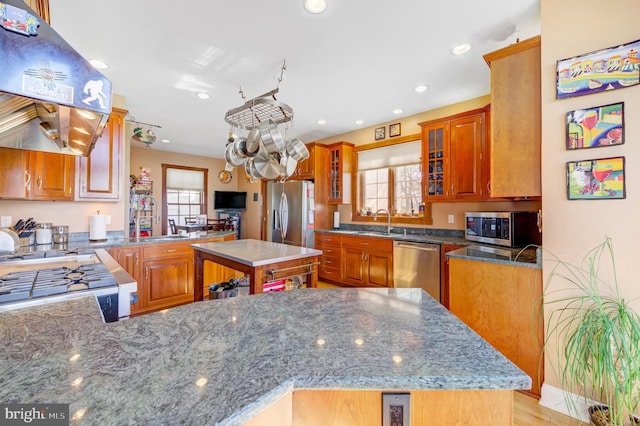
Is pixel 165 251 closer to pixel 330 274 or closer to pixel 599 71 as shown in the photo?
pixel 330 274

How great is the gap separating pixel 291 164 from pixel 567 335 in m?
2.36

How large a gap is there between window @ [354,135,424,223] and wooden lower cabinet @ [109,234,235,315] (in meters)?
2.74

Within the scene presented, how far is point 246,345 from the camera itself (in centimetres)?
70

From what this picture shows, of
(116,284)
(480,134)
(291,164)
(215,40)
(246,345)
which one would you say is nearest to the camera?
(246,345)

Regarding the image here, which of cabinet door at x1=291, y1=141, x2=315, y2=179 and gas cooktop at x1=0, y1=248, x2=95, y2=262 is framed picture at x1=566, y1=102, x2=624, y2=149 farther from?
gas cooktop at x1=0, y1=248, x2=95, y2=262

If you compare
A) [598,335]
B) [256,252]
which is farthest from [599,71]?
[256,252]

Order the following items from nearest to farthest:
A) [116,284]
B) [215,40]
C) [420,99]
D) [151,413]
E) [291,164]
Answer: [151,413] < [116,284] < [215,40] < [291,164] < [420,99]

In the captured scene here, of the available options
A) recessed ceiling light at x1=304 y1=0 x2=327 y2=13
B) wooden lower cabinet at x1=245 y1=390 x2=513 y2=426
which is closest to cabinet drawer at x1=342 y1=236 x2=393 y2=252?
recessed ceiling light at x1=304 y1=0 x2=327 y2=13

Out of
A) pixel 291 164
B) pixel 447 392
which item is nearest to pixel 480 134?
pixel 291 164

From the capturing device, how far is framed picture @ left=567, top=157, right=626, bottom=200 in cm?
154

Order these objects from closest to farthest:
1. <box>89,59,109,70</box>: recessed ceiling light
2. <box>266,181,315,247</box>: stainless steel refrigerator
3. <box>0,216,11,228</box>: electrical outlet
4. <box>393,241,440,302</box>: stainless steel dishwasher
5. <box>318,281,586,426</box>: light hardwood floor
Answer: <box>318,281,586,426</box>: light hardwood floor, <box>89,59,109,70</box>: recessed ceiling light, <box>0,216,11,228</box>: electrical outlet, <box>393,241,440,302</box>: stainless steel dishwasher, <box>266,181,315,247</box>: stainless steel refrigerator

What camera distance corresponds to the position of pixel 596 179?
5.24 ft

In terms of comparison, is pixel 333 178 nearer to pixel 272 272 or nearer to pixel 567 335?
pixel 272 272

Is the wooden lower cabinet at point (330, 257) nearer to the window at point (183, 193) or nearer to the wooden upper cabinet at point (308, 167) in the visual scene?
the wooden upper cabinet at point (308, 167)
